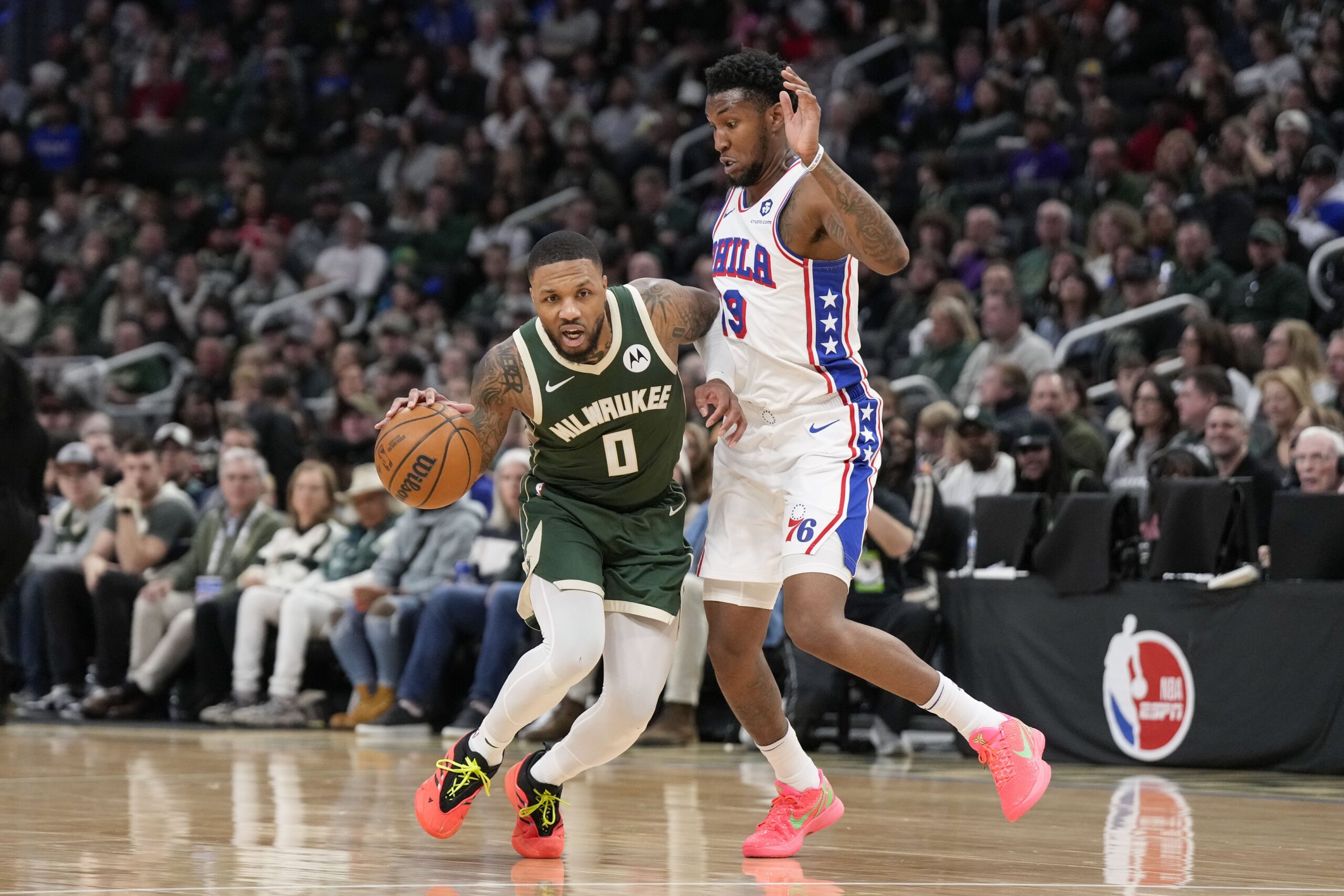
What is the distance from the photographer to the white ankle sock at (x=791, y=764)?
5.22 m

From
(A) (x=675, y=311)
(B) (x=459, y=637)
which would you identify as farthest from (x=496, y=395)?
(B) (x=459, y=637)

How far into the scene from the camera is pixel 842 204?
15.8 feet

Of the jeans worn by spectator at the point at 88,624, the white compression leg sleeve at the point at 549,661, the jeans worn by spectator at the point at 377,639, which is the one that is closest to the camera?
the white compression leg sleeve at the point at 549,661

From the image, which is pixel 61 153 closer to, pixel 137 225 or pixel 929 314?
pixel 137 225

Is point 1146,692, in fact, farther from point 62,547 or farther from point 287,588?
point 62,547

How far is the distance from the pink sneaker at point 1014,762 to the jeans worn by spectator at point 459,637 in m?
4.65

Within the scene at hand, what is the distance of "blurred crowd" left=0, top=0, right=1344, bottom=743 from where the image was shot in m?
9.66

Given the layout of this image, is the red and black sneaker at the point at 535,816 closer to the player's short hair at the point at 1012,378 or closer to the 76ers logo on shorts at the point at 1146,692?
the 76ers logo on shorts at the point at 1146,692

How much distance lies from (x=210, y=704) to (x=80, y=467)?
6.16 ft

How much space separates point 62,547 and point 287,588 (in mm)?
2067

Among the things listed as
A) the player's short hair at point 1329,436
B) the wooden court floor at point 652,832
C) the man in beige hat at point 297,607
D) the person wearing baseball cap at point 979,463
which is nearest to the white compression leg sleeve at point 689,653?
the wooden court floor at point 652,832

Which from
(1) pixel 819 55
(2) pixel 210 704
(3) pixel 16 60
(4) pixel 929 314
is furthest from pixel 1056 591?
(3) pixel 16 60

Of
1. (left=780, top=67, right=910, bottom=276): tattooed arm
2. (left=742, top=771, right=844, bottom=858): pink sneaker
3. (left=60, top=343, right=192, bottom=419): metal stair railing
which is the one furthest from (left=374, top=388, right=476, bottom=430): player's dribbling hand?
(left=60, top=343, right=192, bottom=419): metal stair railing

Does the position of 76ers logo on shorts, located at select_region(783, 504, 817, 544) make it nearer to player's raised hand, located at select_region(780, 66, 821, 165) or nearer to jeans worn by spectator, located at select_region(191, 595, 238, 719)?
player's raised hand, located at select_region(780, 66, 821, 165)
